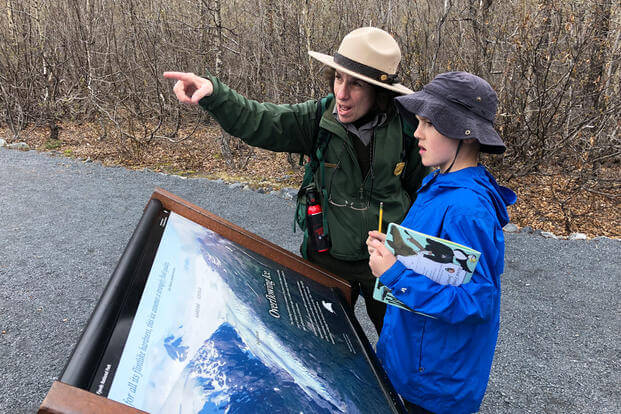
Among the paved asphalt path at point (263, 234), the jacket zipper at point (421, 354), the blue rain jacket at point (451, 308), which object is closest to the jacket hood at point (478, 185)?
the blue rain jacket at point (451, 308)

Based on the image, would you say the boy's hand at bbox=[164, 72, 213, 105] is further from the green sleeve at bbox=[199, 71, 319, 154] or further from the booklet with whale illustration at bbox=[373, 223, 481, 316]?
the booklet with whale illustration at bbox=[373, 223, 481, 316]

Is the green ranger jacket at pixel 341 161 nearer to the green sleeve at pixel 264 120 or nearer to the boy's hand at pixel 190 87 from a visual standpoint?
the green sleeve at pixel 264 120

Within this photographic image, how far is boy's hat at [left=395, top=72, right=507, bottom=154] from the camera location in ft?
4.36

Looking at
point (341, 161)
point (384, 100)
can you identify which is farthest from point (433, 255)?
point (384, 100)

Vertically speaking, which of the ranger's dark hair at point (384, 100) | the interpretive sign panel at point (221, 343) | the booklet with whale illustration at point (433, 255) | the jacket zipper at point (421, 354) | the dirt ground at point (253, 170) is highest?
the ranger's dark hair at point (384, 100)

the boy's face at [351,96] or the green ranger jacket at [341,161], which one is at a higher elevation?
the boy's face at [351,96]

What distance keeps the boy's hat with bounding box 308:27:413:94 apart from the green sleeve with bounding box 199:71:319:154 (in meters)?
0.27

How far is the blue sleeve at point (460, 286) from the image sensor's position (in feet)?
3.96

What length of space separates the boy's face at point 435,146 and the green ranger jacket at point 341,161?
0.45m

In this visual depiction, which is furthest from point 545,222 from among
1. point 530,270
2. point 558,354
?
point 558,354

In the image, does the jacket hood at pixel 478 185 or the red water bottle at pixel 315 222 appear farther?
the red water bottle at pixel 315 222

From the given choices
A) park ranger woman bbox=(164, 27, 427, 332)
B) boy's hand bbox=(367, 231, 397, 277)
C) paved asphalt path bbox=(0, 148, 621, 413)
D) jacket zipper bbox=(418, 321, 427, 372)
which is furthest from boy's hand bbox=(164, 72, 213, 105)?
paved asphalt path bbox=(0, 148, 621, 413)

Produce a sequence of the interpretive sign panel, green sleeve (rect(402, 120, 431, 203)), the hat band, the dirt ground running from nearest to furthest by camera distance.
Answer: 1. the interpretive sign panel
2. the hat band
3. green sleeve (rect(402, 120, 431, 203))
4. the dirt ground

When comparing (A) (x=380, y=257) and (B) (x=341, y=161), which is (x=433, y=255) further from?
(B) (x=341, y=161)
